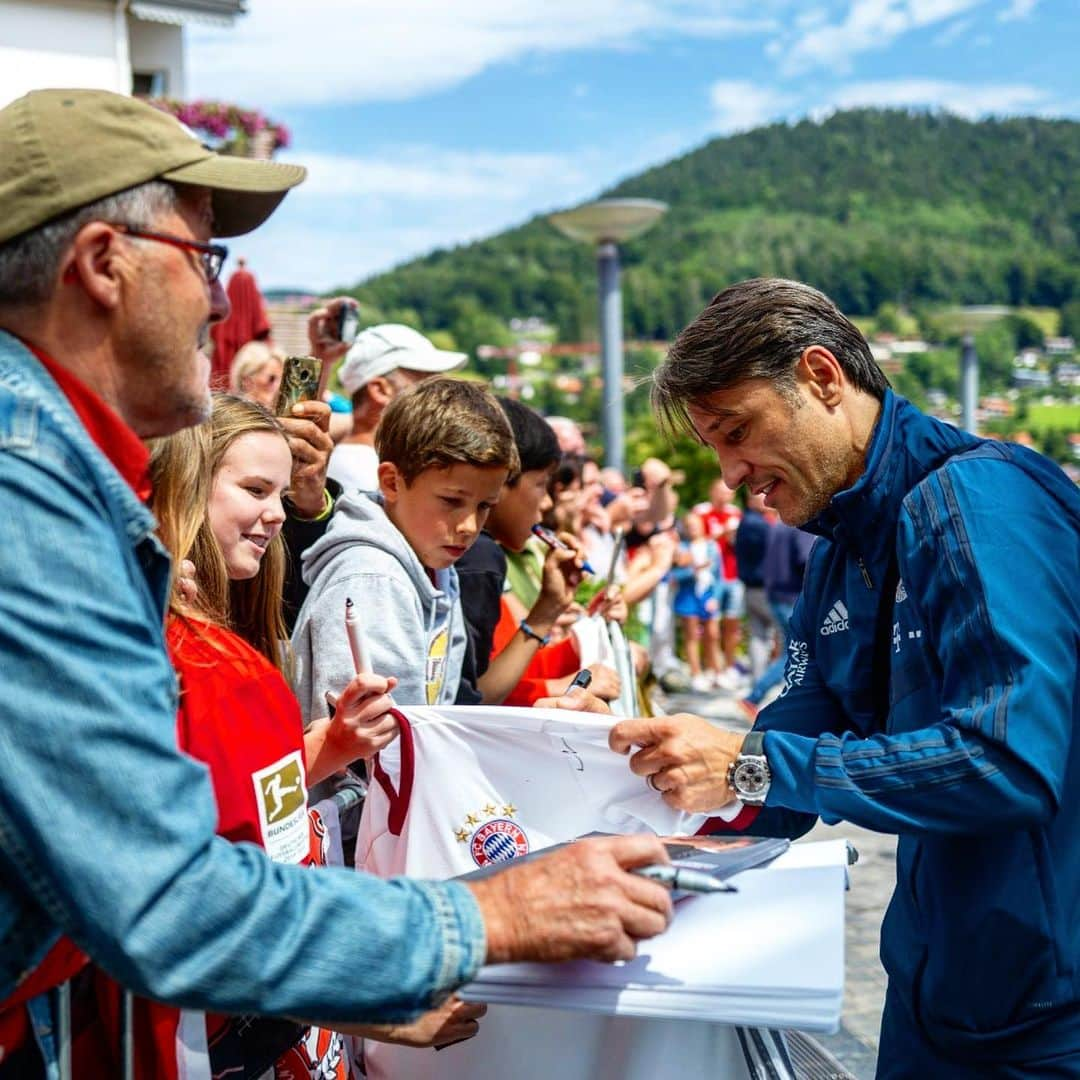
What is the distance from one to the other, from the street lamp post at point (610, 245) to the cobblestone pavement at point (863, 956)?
6277 mm

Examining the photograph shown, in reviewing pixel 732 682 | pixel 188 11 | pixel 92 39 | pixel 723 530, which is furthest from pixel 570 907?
pixel 188 11

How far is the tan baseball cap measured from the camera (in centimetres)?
137

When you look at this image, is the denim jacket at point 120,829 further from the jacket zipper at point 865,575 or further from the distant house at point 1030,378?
the distant house at point 1030,378

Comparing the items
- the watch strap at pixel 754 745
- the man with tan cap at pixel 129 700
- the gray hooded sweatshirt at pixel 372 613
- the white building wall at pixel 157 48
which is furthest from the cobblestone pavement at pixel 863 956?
the white building wall at pixel 157 48

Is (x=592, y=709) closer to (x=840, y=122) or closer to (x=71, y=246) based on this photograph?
(x=71, y=246)

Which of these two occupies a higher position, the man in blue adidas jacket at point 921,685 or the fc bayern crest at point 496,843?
the man in blue adidas jacket at point 921,685

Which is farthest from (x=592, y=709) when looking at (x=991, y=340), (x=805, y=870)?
(x=991, y=340)

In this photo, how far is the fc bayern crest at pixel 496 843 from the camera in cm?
235

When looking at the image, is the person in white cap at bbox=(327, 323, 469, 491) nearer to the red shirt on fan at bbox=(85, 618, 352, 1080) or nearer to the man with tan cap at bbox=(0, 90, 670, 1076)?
the red shirt on fan at bbox=(85, 618, 352, 1080)

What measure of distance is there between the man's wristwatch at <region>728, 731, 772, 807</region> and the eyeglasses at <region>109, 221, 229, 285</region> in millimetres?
1124

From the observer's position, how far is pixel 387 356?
4.95 metres

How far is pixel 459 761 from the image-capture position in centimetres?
240

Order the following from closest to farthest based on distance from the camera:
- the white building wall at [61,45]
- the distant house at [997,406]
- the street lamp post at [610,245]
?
the white building wall at [61,45]
the street lamp post at [610,245]
the distant house at [997,406]

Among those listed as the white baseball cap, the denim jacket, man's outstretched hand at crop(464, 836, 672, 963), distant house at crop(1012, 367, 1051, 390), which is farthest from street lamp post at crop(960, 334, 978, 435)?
distant house at crop(1012, 367, 1051, 390)
